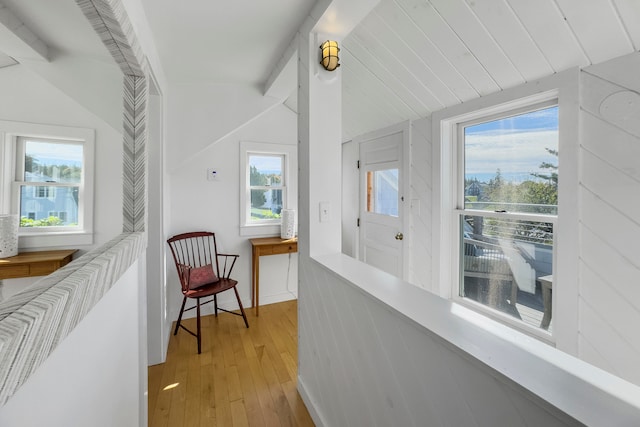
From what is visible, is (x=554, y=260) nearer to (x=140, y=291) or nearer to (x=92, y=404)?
(x=92, y=404)

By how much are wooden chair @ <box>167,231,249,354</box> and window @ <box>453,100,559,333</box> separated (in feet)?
6.70

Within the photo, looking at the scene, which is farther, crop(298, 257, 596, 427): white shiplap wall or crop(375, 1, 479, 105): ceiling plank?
crop(375, 1, 479, 105): ceiling plank

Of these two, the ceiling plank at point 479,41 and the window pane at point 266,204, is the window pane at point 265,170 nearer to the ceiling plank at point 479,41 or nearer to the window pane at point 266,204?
the window pane at point 266,204

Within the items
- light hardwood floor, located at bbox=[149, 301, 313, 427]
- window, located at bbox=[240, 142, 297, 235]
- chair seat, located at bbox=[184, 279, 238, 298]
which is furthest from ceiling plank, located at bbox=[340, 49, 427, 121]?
light hardwood floor, located at bbox=[149, 301, 313, 427]

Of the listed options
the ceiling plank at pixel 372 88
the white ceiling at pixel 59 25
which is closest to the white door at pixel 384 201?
the ceiling plank at pixel 372 88

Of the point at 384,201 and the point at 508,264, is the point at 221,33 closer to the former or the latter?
the point at 384,201

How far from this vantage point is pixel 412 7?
1.42 meters

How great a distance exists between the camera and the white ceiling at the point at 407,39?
1083 millimetres

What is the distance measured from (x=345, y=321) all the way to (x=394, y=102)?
1.79m

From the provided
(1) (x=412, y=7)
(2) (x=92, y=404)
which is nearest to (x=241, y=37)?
(1) (x=412, y=7)

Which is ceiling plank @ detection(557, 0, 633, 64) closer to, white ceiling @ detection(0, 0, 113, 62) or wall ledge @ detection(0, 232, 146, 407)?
white ceiling @ detection(0, 0, 113, 62)

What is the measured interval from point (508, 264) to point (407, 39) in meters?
1.56

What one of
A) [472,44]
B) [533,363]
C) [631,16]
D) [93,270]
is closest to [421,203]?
[472,44]

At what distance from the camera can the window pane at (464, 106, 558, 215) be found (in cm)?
151
